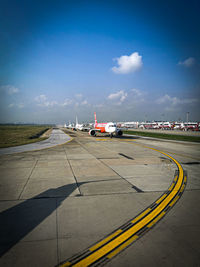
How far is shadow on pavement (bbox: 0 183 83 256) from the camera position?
3.88 meters

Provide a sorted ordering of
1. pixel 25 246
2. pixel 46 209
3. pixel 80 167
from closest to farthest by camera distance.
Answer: pixel 25 246, pixel 46 209, pixel 80 167

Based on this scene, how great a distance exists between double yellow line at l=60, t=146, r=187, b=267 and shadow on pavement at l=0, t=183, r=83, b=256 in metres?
1.55

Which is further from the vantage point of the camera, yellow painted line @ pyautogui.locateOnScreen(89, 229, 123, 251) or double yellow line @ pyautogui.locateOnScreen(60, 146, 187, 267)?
yellow painted line @ pyautogui.locateOnScreen(89, 229, 123, 251)

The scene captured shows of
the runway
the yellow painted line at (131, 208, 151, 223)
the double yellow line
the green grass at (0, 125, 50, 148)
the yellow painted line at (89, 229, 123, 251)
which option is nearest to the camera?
the double yellow line

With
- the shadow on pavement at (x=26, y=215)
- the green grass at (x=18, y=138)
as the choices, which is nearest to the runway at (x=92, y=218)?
the shadow on pavement at (x=26, y=215)

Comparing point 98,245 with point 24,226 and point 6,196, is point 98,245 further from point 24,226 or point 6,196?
point 6,196

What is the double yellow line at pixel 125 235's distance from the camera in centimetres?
326

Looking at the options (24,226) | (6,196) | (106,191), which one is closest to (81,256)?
(24,226)

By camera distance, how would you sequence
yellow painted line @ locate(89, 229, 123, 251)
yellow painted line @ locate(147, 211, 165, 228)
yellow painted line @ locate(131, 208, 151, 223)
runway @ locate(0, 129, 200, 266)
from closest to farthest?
1. runway @ locate(0, 129, 200, 266)
2. yellow painted line @ locate(89, 229, 123, 251)
3. yellow painted line @ locate(147, 211, 165, 228)
4. yellow painted line @ locate(131, 208, 151, 223)

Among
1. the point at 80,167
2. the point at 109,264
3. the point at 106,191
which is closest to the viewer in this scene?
the point at 109,264

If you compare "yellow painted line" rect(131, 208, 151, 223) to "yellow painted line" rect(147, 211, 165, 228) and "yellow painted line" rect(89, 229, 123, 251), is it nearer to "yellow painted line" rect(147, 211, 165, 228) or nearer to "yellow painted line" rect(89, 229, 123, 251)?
"yellow painted line" rect(147, 211, 165, 228)

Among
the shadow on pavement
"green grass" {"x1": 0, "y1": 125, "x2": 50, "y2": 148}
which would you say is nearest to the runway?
the shadow on pavement

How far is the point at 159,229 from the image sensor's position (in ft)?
13.9

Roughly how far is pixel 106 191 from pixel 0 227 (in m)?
3.78
